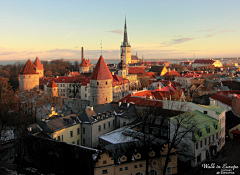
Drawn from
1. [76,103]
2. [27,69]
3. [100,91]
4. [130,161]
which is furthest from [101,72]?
[27,69]

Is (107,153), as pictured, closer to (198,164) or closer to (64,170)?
(64,170)

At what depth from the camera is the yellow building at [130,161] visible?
1428 cm

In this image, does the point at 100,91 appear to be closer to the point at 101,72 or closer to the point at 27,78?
the point at 101,72

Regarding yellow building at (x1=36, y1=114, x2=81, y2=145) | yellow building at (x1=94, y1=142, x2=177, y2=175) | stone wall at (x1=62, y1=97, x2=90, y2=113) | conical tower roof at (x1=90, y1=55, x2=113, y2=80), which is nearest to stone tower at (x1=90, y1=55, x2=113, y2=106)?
conical tower roof at (x1=90, y1=55, x2=113, y2=80)

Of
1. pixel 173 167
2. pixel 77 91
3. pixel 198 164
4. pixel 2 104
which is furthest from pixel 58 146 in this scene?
pixel 77 91

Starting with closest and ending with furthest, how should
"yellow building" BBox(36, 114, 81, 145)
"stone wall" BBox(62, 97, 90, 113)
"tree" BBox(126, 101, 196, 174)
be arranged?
"tree" BBox(126, 101, 196, 174) < "yellow building" BBox(36, 114, 81, 145) < "stone wall" BBox(62, 97, 90, 113)

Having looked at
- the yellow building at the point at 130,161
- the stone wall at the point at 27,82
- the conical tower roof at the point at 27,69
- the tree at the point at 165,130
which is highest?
the conical tower roof at the point at 27,69

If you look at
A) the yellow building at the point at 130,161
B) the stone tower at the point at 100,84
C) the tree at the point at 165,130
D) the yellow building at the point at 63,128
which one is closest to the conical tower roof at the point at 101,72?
the stone tower at the point at 100,84

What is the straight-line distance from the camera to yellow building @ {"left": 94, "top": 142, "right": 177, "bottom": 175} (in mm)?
14281

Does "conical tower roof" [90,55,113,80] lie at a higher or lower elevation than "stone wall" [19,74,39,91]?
higher

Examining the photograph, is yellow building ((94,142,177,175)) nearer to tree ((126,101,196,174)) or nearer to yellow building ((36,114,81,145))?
tree ((126,101,196,174))

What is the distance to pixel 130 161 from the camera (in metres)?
14.9

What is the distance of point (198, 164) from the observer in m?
16.9

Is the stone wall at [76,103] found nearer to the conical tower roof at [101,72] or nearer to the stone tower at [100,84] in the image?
the stone tower at [100,84]
